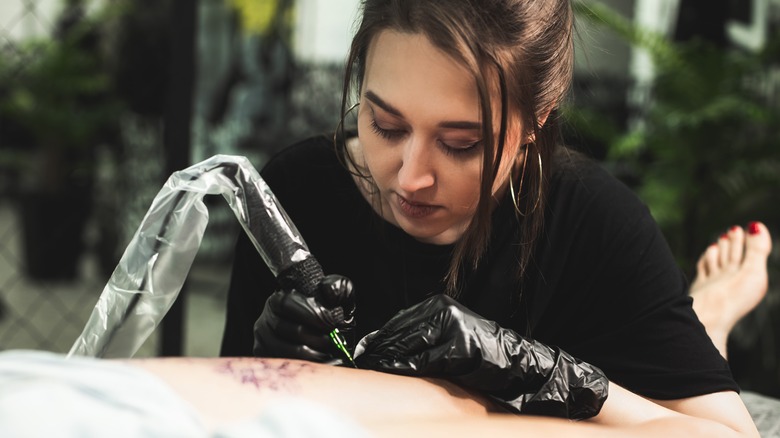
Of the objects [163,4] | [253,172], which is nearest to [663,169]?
[253,172]

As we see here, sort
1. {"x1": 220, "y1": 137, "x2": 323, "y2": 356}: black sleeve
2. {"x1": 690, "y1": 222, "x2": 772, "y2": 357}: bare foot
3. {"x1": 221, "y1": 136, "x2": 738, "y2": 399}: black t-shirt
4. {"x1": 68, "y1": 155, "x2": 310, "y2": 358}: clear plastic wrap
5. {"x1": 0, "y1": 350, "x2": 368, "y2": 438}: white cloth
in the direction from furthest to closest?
{"x1": 690, "y1": 222, "x2": 772, "y2": 357}: bare foot
{"x1": 220, "y1": 137, "x2": 323, "y2": 356}: black sleeve
{"x1": 221, "y1": 136, "x2": 738, "y2": 399}: black t-shirt
{"x1": 68, "y1": 155, "x2": 310, "y2": 358}: clear plastic wrap
{"x1": 0, "y1": 350, "x2": 368, "y2": 438}: white cloth

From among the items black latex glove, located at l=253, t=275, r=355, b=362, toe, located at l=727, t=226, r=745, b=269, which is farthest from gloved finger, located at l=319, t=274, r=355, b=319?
toe, located at l=727, t=226, r=745, b=269

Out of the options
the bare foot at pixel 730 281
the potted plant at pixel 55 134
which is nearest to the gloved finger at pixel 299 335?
the bare foot at pixel 730 281

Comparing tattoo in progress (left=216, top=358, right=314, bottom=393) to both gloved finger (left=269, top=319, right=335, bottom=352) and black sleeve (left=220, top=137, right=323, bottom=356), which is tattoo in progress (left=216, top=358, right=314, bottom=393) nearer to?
gloved finger (left=269, top=319, right=335, bottom=352)

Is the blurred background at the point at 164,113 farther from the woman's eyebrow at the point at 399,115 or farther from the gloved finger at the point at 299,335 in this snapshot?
the gloved finger at the point at 299,335

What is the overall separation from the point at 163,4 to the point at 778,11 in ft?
7.89

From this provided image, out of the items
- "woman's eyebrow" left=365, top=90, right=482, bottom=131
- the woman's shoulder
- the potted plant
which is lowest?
the potted plant

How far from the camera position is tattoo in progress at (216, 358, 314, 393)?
2.81 ft

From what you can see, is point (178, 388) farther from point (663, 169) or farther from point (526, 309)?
point (663, 169)

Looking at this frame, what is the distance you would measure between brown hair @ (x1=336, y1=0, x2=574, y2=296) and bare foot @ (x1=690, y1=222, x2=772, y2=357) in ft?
1.98

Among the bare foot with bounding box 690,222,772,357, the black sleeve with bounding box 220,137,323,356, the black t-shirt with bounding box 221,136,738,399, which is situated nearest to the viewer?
the black t-shirt with bounding box 221,136,738,399

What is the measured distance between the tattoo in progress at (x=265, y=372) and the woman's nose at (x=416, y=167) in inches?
10.6

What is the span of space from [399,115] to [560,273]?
0.39 m

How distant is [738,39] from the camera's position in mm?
3006
